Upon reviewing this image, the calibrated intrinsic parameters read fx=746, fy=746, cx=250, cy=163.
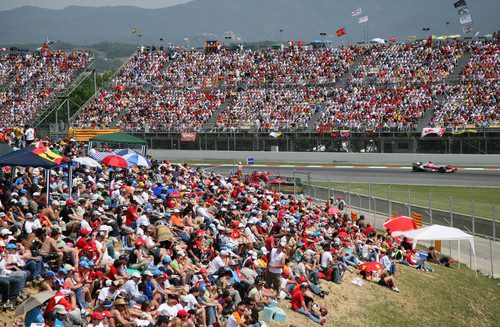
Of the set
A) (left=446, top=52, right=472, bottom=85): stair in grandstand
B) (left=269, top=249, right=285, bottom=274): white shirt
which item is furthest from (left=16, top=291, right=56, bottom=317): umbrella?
(left=446, top=52, right=472, bottom=85): stair in grandstand

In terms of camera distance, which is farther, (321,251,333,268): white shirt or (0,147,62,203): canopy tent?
(321,251,333,268): white shirt

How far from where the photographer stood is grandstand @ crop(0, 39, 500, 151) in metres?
56.2

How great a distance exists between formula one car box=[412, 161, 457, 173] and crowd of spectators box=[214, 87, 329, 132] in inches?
426

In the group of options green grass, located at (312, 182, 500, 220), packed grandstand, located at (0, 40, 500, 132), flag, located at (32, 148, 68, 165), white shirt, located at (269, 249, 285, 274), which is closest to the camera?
white shirt, located at (269, 249, 285, 274)

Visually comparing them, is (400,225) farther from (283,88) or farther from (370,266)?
(283,88)

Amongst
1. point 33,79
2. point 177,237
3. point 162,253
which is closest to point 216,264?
point 162,253

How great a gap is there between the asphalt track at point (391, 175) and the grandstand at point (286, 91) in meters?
4.55

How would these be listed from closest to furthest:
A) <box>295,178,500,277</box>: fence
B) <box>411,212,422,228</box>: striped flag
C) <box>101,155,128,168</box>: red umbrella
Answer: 1. <box>101,155,128,168</box>: red umbrella
2. <box>295,178,500,277</box>: fence
3. <box>411,212,422,228</box>: striped flag

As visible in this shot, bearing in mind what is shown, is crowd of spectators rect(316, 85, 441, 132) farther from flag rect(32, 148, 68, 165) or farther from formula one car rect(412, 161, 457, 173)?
flag rect(32, 148, 68, 165)

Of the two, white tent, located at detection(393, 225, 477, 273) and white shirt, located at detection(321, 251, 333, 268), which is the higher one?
white shirt, located at detection(321, 251, 333, 268)

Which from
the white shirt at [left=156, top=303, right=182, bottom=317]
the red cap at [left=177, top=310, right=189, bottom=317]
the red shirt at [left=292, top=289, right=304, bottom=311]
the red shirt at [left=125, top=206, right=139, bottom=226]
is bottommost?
the red shirt at [left=292, top=289, right=304, bottom=311]

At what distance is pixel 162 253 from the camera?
15258mm

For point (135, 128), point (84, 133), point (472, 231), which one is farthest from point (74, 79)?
point (472, 231)

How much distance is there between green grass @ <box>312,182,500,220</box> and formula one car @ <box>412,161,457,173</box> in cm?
684
